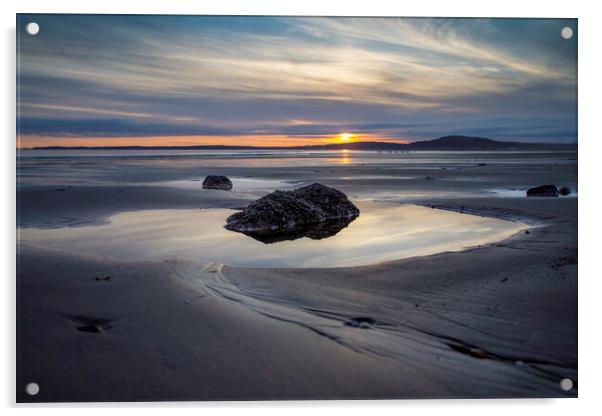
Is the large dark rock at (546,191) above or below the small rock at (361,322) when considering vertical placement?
above

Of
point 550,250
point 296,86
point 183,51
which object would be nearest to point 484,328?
point 550,250

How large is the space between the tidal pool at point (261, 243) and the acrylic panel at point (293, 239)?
45mm

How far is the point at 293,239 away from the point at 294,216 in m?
0.91

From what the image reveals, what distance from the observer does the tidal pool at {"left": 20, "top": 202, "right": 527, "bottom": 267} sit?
509cm

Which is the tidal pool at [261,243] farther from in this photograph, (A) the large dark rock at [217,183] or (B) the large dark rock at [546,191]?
(A) the large dark rock at [217,183]

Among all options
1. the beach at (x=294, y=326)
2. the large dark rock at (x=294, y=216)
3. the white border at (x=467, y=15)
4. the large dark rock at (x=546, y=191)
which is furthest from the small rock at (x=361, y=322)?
the large dark rock at (x=546, y=191)

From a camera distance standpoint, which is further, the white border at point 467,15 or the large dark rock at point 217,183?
the large dark rock at point 217,183

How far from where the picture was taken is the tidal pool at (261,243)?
5.09m

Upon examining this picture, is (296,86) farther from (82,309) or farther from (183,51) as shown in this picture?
(82,309)

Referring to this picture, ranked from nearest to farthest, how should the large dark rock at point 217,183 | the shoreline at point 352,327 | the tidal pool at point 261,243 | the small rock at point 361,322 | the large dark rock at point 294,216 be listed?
1. the shoreline at point 352,327
2. the small rock at point 361,322
3. the tidal pool at point 261,243
4. the large dark rock at point 294,216
5. the large dark rock at point 217,183

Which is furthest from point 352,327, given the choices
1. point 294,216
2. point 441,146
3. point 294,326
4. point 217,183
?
point 217,183

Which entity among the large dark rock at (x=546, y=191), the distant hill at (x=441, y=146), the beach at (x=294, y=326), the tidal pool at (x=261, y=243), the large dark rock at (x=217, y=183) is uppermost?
the distant hill at (x=441, y=146)

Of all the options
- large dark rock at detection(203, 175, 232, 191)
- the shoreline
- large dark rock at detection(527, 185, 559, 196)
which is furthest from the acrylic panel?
large dark rock at detection(203, 175, 232, 191)

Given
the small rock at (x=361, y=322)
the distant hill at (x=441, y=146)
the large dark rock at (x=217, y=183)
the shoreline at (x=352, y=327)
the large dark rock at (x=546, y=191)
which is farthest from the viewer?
the large dark rock at (x=217, y=183)
